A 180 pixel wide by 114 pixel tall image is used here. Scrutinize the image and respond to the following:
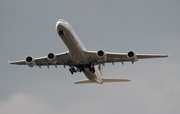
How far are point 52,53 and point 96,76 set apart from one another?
832cm

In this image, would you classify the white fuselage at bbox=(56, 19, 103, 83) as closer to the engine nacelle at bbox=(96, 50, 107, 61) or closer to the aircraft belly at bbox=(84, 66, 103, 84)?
the engine nacelle at bbox=(96, 50, 107, 61)

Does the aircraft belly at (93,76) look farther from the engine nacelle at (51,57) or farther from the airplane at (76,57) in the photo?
the engine nacelle at (51,57)

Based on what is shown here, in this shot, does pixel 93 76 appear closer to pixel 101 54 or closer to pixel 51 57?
pixel 101 54

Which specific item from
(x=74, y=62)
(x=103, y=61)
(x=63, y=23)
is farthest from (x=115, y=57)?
(x=63, y=23)

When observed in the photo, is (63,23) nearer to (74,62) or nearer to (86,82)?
(74,62)

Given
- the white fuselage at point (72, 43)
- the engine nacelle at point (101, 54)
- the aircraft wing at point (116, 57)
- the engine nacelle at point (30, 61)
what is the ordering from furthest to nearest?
1. the engine nacelle at point (30, 61)
2. the aircraft wing at point (116, 57)
3. the engine nacelle at point (101, 54)
4. the white fuselage at point (72, 43)

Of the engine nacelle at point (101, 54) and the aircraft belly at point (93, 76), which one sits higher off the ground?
the engine nacelle at point (101, 54)

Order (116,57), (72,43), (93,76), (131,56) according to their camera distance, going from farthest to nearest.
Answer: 1. (93,76)
2. (116,57)
3. (131,56)
4. (72,43)

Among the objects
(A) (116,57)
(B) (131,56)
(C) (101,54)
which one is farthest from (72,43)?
(B) (131,56)

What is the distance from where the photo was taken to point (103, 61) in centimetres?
4828

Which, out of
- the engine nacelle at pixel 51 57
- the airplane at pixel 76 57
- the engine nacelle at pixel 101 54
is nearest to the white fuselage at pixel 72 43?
the airplane at pixel 76 57

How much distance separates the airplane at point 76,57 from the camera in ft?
142

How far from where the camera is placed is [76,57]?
45688 mm

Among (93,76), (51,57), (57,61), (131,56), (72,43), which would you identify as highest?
(72,43)
